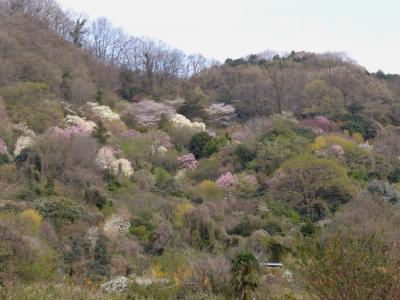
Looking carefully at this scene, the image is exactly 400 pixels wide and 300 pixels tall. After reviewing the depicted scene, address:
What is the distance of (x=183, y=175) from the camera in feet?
103

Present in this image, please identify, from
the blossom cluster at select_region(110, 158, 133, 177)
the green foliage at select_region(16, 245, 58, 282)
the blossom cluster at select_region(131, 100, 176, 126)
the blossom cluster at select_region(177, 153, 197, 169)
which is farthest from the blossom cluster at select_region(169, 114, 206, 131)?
the green foliage at select_region(16, 245, 58, 282)

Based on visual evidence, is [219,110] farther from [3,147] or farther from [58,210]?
[58,210]

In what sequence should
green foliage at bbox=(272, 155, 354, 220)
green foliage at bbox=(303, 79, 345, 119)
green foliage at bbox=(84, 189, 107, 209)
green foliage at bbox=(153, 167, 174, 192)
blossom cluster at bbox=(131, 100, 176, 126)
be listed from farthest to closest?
green foliage at bbox=(303, 79, 345, 119) < blossom cluster at bbox=(131, 100, 176, 126) < green foliage at bbox=(153, 167, 174, 192) < green foliage at bbox=(272, 155, 354, 220) < green foliage at bbox=(84, 189, 107, 209)

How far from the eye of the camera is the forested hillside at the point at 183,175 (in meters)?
13.5

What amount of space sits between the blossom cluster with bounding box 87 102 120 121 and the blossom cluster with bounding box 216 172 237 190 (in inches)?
380

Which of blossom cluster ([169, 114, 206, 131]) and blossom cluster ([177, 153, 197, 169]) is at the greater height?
blossom cluster ([169, 114, 206, 131])

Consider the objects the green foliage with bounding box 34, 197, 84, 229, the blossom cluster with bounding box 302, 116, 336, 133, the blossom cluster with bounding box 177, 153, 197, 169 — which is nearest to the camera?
the green foliage with bounding box 34, 197, 84, 229

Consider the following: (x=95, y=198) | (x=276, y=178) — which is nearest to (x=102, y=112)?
(x=276, y=178)

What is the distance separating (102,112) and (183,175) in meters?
7.58

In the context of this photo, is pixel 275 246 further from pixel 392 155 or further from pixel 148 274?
pixel 392 155

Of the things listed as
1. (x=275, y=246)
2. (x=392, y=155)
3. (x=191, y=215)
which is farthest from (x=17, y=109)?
(x=392, y=155)

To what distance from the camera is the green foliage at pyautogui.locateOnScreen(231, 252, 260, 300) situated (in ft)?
44.3

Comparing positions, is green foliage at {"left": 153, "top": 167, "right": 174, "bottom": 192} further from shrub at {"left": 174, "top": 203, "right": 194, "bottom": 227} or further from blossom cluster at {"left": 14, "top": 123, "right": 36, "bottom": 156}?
blossom cluster at {"left": 14, "top": 123, "right": 36, "bottom": 156}

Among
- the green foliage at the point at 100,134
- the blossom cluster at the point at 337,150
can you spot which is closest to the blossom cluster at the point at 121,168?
the green foliage at the point at 100,134
